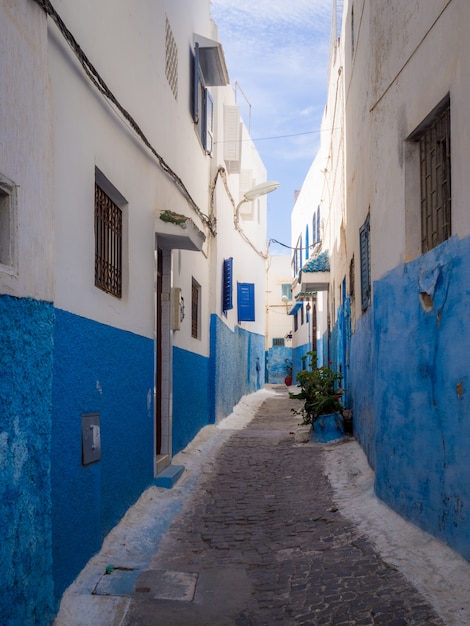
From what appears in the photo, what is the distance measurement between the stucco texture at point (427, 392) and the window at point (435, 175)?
0.27m

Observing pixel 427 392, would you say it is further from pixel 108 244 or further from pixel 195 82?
pixel 195 82

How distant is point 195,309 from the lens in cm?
1172

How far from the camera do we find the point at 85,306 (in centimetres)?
486

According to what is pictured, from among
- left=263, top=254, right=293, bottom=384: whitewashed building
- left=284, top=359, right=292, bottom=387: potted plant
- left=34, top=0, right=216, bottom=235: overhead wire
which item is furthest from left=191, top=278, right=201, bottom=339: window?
left=263, top=254, right=293, bottom=384: whitewashed building

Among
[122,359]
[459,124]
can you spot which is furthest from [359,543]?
[459,124]

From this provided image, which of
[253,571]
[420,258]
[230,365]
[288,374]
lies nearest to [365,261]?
[420,258]

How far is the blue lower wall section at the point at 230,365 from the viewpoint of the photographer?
13250mm

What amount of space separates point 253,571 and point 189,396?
5335 mm

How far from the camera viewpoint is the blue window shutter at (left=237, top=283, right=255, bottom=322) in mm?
19641

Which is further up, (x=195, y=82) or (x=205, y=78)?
(x=205, y=78)

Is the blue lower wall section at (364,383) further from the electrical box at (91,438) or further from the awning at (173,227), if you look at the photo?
the electrical box at (91,438)

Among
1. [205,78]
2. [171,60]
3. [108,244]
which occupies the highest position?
[205,78]

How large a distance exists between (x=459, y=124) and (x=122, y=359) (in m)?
3.31

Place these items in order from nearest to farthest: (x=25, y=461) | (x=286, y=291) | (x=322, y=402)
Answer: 1. (x=25, y=461)
2. (x=322, y=402)
3. (x=286, y=291)
